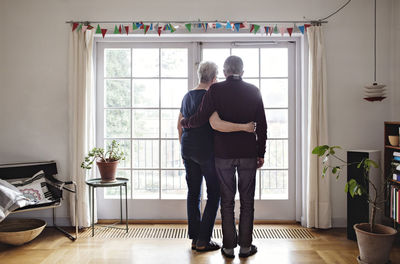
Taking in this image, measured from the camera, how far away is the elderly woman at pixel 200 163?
8.70ft

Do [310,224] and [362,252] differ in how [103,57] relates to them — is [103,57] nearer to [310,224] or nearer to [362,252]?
[310,224]

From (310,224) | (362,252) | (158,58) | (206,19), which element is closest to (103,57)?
(158,58)

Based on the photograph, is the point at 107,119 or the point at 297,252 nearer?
the point at 297,252

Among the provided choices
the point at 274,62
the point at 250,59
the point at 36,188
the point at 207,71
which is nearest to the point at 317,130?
the point at 274,62

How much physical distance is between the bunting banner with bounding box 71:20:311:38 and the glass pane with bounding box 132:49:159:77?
0.24 m

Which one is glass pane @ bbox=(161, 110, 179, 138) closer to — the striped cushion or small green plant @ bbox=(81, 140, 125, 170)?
small green plant @ bbox=(81, 140, 125, 170)

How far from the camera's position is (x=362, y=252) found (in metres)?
2.54

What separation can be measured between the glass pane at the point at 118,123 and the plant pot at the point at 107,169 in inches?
20.6

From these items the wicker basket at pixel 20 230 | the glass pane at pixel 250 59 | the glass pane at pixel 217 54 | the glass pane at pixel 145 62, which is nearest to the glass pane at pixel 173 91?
the glass pane at pixel 145 62

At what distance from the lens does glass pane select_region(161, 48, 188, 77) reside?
12.0ft

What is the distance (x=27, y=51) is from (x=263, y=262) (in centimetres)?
305

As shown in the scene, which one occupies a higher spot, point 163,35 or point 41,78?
point 163,35

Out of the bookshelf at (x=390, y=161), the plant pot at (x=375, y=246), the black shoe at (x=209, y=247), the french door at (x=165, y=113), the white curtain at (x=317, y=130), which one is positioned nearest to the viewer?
the plant pot at (x=375, y=246)

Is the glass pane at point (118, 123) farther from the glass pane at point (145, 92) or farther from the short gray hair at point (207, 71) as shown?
the short gray hair at point (207, 71)
